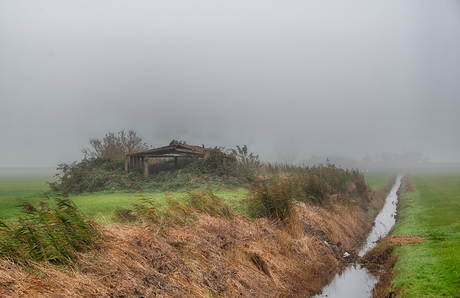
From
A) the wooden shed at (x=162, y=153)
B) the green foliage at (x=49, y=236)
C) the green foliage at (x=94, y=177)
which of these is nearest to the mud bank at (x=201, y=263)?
the green foliage at (x=49, y=236)

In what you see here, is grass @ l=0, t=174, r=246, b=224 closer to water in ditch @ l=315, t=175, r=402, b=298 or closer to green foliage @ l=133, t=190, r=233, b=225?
green foliage @ l=133, t=190, r=233, b=225

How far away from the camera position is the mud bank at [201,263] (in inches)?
163

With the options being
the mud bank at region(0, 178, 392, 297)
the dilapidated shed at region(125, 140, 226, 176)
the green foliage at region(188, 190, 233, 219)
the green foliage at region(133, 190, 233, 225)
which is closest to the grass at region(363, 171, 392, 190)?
the dilapidated shed at region(125, 140, 226, 176)

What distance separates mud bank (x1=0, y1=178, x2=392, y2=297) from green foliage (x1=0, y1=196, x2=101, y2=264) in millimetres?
218

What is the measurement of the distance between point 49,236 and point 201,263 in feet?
9.01

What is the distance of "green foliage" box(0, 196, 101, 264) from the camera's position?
4.59 meters

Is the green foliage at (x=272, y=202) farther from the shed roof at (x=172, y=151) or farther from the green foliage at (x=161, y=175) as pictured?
the shed roof at (x=172, y=151)

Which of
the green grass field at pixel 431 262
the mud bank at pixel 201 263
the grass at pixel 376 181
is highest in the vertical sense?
the mud bank at pixel 201 263

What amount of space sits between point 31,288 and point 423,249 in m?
9.56

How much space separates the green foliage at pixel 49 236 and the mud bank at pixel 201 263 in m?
0.22

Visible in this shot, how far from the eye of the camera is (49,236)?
4875 mm

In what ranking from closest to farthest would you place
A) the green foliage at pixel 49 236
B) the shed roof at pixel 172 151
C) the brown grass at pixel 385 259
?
the green foliage at pixel 49 236 → the brown grass at pixel 385 259 → the shed roof at pixel 172 151

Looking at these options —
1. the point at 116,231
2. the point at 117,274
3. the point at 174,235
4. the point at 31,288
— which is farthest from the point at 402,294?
the point at 31,288

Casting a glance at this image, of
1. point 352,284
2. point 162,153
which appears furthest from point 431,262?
point 162,153
